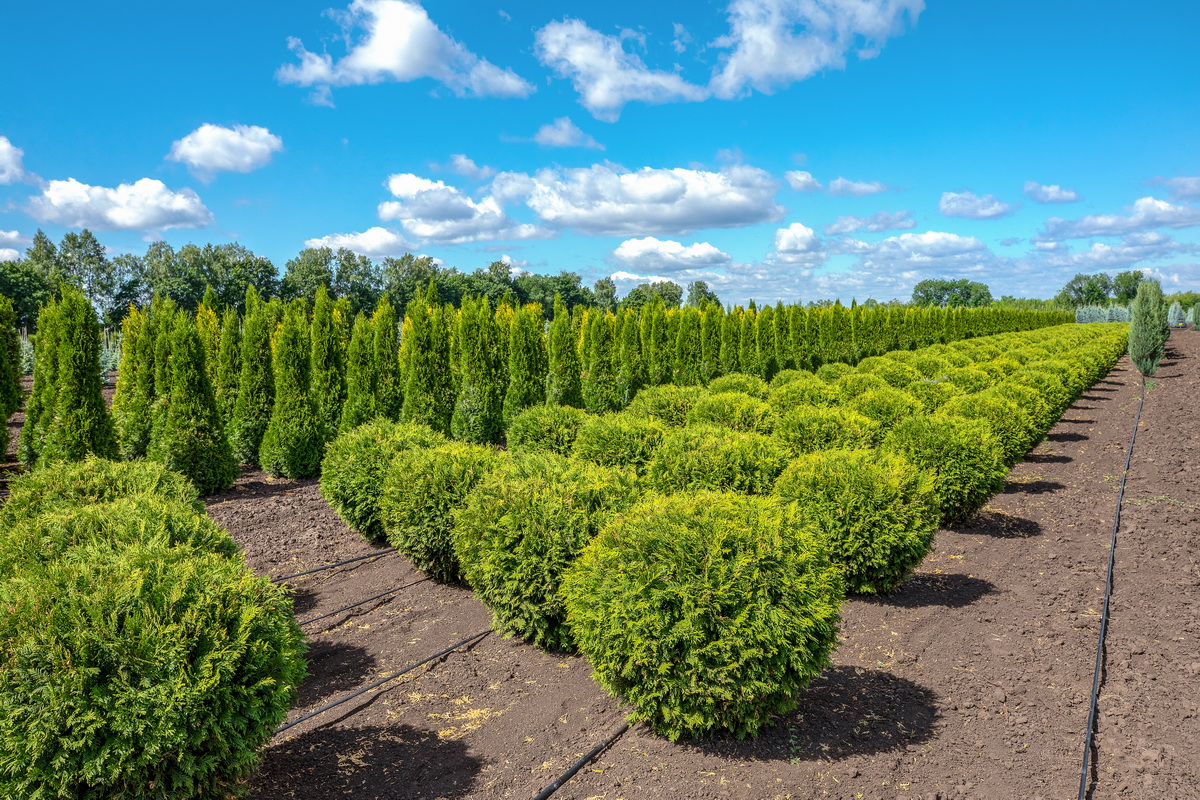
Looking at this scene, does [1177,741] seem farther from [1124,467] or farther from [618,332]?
[618,332]


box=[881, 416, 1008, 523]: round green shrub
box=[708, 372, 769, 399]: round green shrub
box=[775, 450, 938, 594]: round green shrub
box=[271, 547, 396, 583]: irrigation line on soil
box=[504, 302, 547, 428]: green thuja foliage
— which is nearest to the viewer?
box=[775, 450, 938, 594]: round green shrub

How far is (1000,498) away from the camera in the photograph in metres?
9.09

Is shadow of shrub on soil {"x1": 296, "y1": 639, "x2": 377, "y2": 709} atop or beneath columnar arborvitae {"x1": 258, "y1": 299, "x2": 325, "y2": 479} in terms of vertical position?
beneath

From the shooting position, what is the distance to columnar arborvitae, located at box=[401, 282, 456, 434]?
37.0 feet

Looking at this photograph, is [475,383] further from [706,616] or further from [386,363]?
[706,616]

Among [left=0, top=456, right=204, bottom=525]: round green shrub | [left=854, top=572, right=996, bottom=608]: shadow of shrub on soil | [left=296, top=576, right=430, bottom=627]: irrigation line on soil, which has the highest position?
[left=0, top=456, right=204, bottom=525]: round green shrub

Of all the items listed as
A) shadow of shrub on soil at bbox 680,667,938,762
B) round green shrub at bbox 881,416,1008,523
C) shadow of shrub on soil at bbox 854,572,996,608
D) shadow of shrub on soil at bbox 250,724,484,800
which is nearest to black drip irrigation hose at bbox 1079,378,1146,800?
shadow of shrub on soil at bbox 680,667,938,762

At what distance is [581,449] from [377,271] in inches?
2086

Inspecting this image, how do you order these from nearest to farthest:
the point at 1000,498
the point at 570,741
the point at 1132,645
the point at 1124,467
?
the point at 570,741 → the point at 1132,645 → the point at 1000,498 → the point at 1124,467

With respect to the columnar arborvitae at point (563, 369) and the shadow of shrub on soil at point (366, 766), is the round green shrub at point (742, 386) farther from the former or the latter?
the shadow of shrub on soil at point (366, 766)

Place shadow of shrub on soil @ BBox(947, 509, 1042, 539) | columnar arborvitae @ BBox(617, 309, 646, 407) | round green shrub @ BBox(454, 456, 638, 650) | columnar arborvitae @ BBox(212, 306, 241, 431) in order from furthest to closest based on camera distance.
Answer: columnar arborvitae @ BBox(617, 309, 646, 407)
columnar arborvitae @ BBox(212, 306, 241, 431)
shadow of shrub on soil @ BBox(947, 509, 1042, 539)
round green shrub @ BBox(454, 456, 638, 650)

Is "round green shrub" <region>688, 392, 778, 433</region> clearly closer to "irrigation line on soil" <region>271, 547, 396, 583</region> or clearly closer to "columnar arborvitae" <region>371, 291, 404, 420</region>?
"irrigation line on soil" <region>271, 547, 396, 583</region>

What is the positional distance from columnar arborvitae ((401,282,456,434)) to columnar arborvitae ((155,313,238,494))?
→ 2.78 m

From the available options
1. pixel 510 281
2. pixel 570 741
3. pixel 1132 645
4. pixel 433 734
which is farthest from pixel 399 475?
Answer: pixel 510 281
